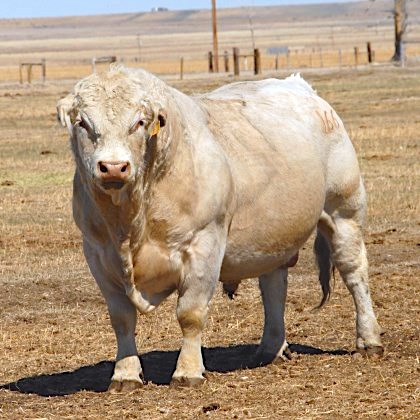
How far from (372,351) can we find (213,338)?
1291mm

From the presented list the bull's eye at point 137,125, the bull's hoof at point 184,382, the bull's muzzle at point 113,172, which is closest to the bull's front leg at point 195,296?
the bull's hoof at point 184,382

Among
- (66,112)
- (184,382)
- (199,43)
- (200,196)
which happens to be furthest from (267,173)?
(199,43)

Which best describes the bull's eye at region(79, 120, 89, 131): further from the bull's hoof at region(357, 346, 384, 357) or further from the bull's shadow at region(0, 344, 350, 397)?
the bull's hoof at region(357, 346, 384, 357)

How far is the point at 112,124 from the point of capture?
7051mm

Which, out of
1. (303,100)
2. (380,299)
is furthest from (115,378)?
(380,299)

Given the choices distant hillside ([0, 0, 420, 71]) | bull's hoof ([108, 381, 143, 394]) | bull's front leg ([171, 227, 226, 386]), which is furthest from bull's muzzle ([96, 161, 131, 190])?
distant hillside ([0, 0, 420, 71])

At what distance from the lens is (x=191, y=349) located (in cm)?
777

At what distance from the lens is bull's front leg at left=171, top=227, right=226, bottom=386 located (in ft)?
25.1

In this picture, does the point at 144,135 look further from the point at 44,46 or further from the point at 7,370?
the point at 44,46

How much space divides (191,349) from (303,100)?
7.46 ft

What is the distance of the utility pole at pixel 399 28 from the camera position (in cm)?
5806

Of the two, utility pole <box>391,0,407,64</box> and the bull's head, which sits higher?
the bull's head

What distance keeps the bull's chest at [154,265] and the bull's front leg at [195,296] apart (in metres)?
0.09

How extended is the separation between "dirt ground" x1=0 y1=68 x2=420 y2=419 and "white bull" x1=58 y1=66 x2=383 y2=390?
369 millimetres
